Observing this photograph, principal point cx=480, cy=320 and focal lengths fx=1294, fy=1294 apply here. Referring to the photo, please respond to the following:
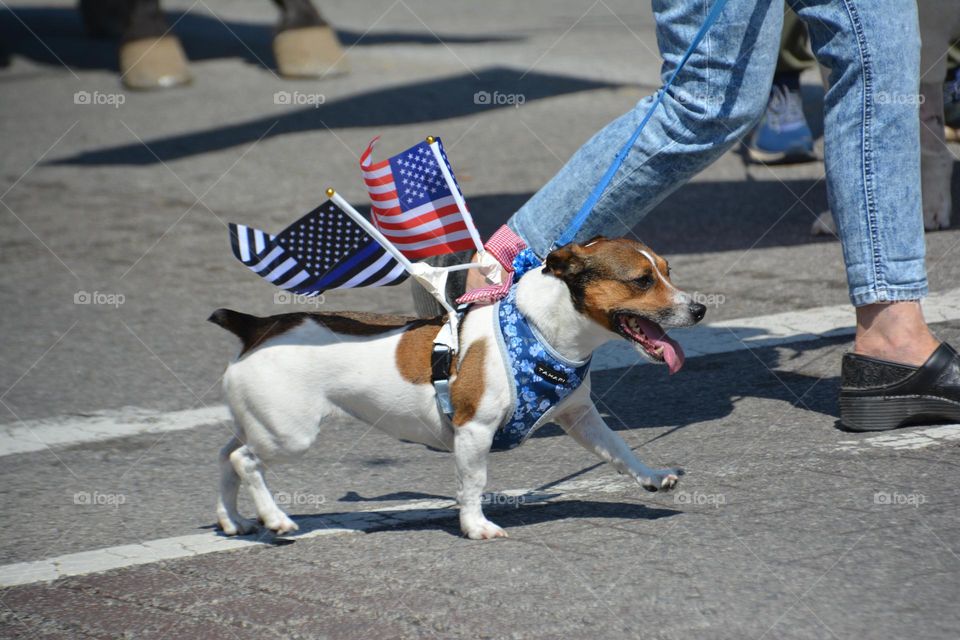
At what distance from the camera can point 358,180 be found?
9.20m

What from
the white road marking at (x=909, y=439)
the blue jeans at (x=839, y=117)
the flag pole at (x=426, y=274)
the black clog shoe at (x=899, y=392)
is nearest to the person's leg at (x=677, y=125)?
the blue jeans at (x=839, y=117)

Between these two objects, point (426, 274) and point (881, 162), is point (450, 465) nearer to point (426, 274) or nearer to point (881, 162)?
point (426, 274)

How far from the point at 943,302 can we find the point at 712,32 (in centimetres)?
205

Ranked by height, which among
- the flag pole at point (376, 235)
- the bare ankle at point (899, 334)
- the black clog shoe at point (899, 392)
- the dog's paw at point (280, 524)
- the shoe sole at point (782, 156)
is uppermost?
the flag pole at point (376, 235)

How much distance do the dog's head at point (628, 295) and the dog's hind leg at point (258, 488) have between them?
993 mm

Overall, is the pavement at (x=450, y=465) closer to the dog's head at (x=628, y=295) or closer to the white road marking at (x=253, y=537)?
the white road marking at (x=253, y=537)

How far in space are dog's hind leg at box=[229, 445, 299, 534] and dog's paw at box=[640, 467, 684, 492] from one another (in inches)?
39.5

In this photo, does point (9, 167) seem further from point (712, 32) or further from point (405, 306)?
point (712, 32)

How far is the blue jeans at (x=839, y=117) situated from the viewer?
4051mm

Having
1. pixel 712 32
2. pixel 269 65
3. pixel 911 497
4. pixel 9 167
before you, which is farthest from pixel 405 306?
pixel 269 65

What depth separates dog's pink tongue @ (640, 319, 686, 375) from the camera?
3.47 m

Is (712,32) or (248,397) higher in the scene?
(712,32)

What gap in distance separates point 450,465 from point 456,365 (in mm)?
839

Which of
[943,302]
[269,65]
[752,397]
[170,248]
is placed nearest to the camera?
[752,397]
